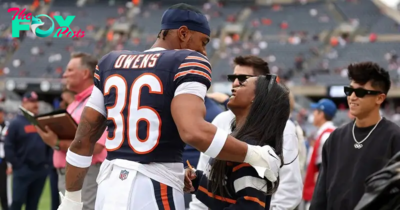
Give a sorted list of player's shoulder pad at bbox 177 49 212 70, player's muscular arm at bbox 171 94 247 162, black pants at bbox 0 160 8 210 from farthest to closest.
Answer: black pants at bbox 0 160 8 210 → player's shoulder pad at bbox 177 49 212 70 → player's muscular arm at bbox 171 94 247 162

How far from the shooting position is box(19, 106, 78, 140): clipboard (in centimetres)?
455

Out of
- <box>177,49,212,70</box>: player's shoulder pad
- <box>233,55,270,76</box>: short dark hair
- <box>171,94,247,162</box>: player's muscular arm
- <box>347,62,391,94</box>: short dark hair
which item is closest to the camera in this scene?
<box>171,94,247,162</box>: player's muscular arm

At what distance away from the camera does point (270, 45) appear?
3269 centimetres

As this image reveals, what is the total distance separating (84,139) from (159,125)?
22.2 inches

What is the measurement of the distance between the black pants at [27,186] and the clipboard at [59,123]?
335 centimetres

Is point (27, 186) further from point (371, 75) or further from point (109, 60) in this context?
point (371, 75)

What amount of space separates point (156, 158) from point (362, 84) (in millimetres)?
1455

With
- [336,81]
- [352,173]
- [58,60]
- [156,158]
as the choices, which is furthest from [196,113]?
[58,60]

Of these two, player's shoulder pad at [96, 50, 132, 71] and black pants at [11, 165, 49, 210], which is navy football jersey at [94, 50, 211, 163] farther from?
black pants at [11, 165, 49, 210]

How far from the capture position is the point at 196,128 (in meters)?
2.62

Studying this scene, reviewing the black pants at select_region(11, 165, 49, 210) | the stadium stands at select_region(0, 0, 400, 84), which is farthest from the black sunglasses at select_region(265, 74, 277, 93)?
the stadium stands at select_region(0, 0, 400, 84)

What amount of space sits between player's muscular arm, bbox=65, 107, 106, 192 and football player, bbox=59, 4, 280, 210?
18cm

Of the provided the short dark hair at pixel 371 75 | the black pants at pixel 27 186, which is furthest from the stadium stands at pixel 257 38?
the short dark hair at pixel 371 75

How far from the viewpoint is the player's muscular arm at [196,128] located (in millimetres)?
2617
